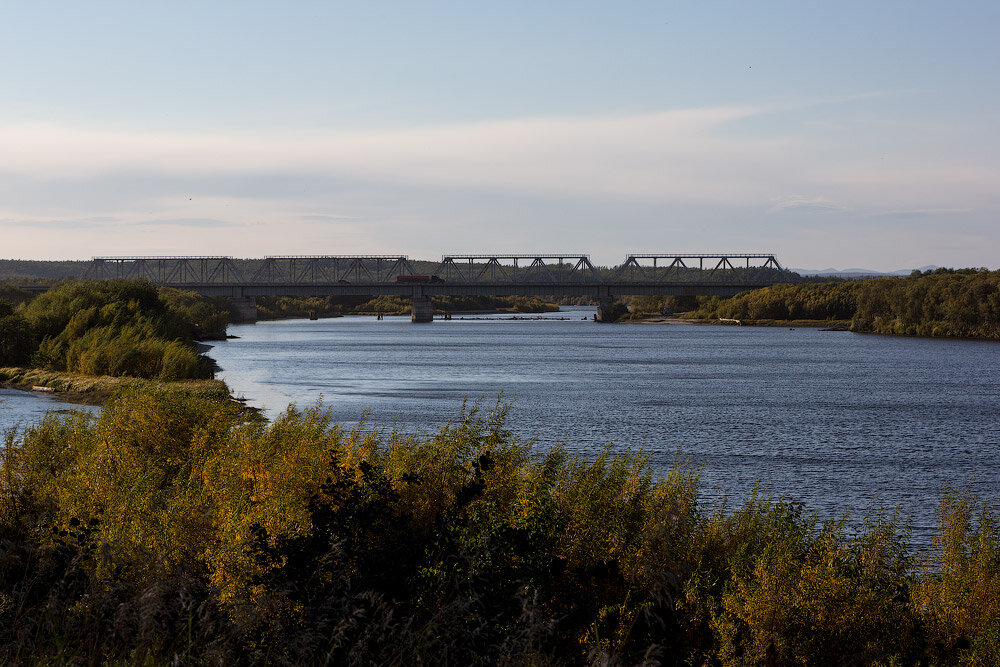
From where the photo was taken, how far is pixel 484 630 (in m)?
11.1

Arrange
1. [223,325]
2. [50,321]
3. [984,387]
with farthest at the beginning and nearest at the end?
[223,325] < [984,387] < [50,321]

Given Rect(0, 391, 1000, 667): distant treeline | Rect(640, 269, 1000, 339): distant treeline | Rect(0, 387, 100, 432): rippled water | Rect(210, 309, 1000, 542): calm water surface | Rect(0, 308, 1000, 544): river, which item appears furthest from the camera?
Rect(640, 269, 1000, 339): distant treeline

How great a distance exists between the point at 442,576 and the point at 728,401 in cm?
5202

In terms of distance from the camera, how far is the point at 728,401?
201 ft

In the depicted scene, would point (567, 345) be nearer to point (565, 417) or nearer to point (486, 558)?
point (565, 417)

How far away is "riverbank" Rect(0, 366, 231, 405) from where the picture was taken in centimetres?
4756

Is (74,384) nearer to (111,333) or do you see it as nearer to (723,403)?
(111,333)

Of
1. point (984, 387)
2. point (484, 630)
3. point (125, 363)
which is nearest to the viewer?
point (484, 630)

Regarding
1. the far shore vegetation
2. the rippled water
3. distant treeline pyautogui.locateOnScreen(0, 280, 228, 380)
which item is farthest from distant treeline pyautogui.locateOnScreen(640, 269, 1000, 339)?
the far shore vegetation

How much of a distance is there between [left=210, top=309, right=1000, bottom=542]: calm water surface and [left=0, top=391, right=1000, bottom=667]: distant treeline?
580cm

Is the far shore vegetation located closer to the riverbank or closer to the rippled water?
the rippled water

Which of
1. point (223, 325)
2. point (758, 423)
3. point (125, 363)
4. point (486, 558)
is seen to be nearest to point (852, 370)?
point (758, 423)

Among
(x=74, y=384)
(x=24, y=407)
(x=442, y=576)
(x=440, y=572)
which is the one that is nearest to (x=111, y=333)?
(x=74, y=384)

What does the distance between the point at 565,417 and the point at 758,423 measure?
33.0ft
